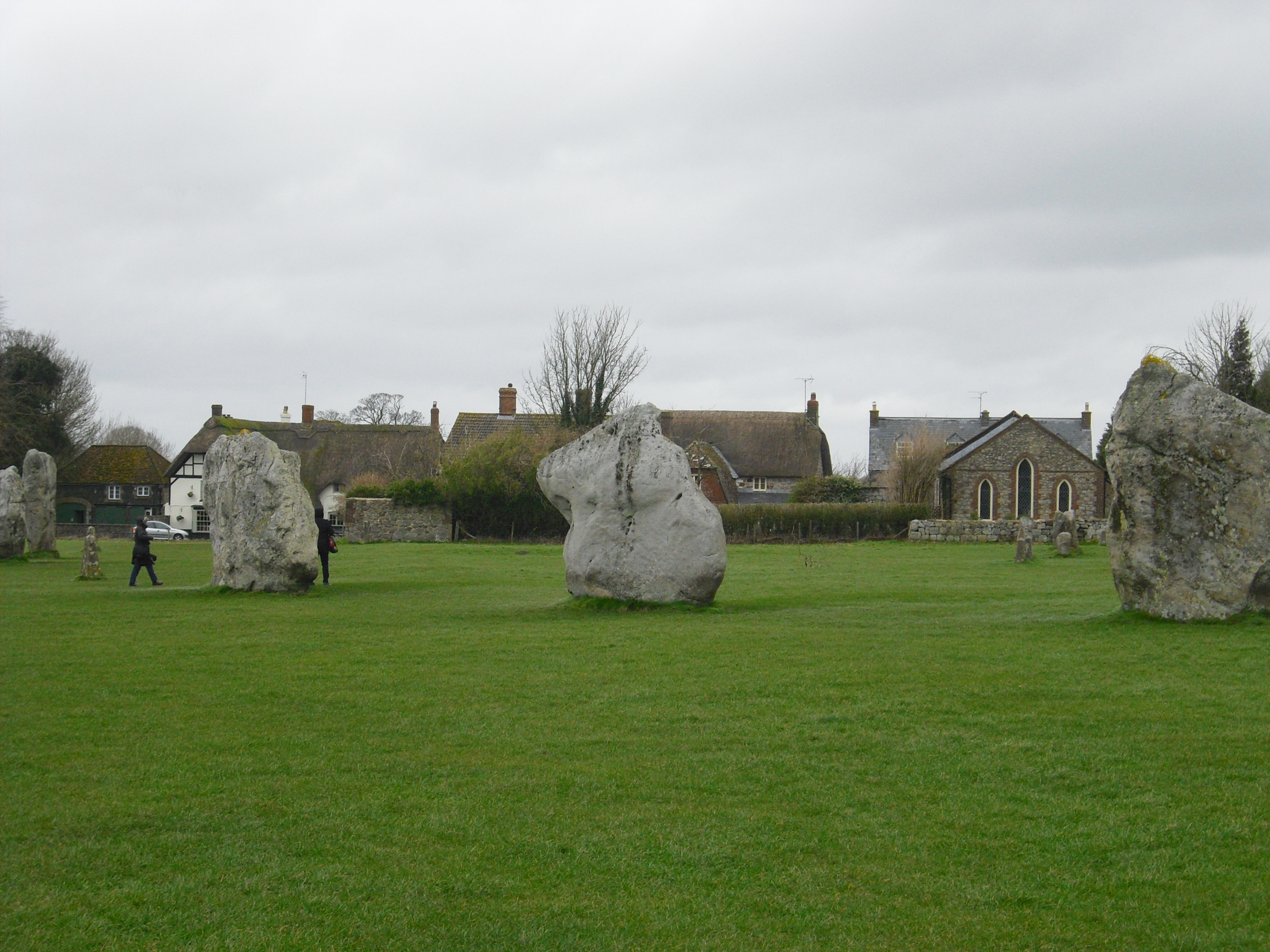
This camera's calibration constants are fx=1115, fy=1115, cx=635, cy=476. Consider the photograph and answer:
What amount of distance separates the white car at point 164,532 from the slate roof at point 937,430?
1608 inches

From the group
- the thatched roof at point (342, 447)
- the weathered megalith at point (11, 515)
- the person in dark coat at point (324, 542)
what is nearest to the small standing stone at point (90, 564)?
the person in dark coat at point (324, 542)

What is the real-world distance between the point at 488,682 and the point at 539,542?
33.0m

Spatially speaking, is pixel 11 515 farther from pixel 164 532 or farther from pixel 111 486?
pixel 111 486

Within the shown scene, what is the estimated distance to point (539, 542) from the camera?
4319cm

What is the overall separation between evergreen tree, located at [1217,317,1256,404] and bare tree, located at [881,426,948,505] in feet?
43.4

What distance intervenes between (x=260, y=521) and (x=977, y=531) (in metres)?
28.9

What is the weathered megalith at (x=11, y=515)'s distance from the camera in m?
30.3

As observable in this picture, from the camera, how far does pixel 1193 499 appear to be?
1348 centimetres

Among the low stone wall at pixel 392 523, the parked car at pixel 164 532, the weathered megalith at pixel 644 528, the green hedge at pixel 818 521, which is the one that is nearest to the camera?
the weathered megalith at pixel 644 528

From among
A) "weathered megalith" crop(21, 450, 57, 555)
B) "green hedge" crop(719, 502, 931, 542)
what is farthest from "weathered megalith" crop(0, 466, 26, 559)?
"green hedge" crop(719, 502, 931, 542)

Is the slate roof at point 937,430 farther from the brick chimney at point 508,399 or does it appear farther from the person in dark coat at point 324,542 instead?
the person in dark coat at point 324,542

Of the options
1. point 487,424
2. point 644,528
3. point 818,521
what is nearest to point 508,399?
point 487,424

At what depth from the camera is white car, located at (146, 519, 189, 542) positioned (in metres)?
61.0

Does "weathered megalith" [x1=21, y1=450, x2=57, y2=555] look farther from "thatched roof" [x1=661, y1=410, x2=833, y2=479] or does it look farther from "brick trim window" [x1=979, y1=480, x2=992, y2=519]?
"brick trim window" [x1=979, y1=480, x2=992, y2=519]
